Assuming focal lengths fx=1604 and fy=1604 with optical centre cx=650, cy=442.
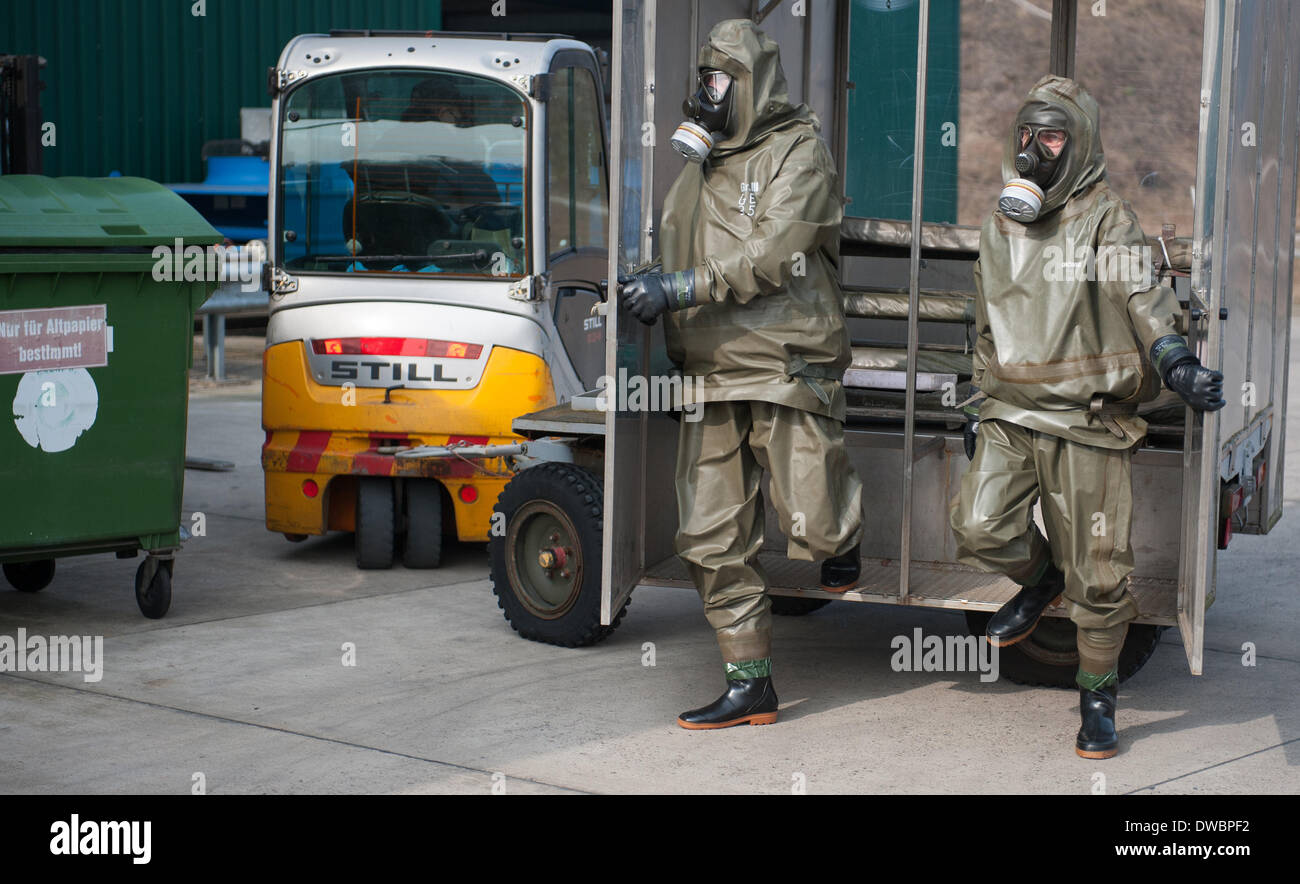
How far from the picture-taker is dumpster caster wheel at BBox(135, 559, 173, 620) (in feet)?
19.8

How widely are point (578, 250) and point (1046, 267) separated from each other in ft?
10.8

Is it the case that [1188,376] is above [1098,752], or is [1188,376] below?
above

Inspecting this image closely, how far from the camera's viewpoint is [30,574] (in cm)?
646

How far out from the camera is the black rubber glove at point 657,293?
4.52m

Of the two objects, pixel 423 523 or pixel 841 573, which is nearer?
pixel 841 573

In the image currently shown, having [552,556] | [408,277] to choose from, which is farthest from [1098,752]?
[408,277]

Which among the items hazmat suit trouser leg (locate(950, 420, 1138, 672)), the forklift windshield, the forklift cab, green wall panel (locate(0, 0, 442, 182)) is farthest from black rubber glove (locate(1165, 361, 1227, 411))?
green wall panel (locate(0, 0, 442, 182))

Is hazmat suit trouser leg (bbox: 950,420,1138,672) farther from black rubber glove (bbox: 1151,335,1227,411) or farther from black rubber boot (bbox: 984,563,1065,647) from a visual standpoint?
black rubber glove (bbox: 1151,335,1227,411)

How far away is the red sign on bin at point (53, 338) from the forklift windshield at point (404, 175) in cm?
135

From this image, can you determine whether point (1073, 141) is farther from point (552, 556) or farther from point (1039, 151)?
point (552, 556)

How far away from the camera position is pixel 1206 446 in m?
4.27

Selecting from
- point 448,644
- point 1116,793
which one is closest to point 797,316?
point 1116,793

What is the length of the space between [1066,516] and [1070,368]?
41 centimetres

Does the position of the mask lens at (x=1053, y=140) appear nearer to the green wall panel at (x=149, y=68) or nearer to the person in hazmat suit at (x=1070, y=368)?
the person in hazmat suit at (x=1070, y=368)
